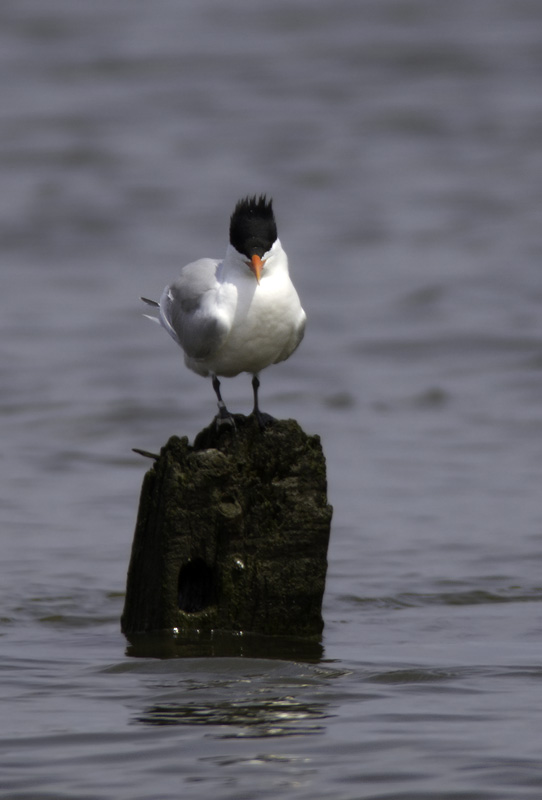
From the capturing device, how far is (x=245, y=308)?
5.98m

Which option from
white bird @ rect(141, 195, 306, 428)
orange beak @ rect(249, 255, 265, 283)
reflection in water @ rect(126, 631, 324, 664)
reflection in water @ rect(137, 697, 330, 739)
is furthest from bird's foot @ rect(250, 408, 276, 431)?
reflection in water @ rect(137, 697, 330, 739)

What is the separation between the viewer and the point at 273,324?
599 cm

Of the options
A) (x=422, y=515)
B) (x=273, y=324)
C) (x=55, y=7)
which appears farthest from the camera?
(x=55, y=7)

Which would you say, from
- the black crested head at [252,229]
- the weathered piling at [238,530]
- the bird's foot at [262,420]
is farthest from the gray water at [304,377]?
the black crested head at [252,229]

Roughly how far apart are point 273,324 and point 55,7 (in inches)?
1075

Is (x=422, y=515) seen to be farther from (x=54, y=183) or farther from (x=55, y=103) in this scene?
(x=55, y=103)

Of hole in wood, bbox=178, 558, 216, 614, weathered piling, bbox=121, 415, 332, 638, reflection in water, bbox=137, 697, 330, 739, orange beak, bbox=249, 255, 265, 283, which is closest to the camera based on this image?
reflection in water, bbox=137, 697, 330, 739

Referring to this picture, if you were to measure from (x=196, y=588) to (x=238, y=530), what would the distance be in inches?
15.3

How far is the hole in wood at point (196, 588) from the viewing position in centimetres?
622

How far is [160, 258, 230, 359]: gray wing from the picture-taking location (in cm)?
596

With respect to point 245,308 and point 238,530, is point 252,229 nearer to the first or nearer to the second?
point 245,308

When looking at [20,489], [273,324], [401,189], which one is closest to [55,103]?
[401,189]

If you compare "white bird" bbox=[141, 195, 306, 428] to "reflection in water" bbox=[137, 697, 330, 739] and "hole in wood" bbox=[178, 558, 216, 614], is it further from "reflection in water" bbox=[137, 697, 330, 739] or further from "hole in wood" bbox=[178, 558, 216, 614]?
"reflection in water" bbox=[137, 697, 330, 739]

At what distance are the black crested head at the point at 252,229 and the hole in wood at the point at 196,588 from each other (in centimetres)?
140
